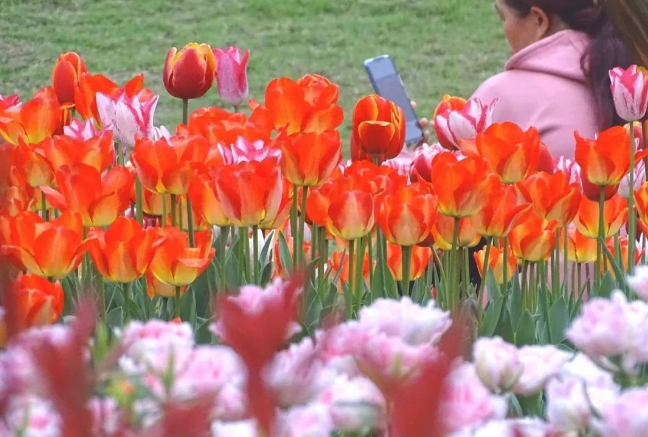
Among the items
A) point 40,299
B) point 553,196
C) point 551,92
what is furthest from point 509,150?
point 551,92

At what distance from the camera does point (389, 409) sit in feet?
0.90

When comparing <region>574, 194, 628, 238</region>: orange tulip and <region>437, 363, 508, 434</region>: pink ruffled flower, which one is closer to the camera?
<region>437, 363, 508, 434</region>: pink ruffled flower

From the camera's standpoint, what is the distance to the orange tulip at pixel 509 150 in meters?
1.01

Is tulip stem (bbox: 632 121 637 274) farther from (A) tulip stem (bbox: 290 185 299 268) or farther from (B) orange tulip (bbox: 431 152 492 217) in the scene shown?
(A) tulip stem (bbox: 290 185 299 268)

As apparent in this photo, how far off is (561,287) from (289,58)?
18.2ft

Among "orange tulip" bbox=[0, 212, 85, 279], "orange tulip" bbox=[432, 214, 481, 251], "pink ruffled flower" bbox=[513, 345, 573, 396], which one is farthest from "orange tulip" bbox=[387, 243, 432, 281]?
"pink ruffled flower" bbox=[513, 345, 573, 396]

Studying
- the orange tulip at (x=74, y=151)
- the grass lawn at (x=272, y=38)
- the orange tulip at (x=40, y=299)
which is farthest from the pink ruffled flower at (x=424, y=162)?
the grass lawn at (x=272, y=38)

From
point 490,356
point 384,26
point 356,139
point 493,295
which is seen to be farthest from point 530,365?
point 384,26

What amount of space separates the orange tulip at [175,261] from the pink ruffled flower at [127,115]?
8.3 inches

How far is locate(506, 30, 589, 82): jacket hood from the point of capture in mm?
2323

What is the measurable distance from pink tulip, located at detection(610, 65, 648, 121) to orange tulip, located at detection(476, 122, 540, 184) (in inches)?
6.5

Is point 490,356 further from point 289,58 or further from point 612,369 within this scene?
point 289,58

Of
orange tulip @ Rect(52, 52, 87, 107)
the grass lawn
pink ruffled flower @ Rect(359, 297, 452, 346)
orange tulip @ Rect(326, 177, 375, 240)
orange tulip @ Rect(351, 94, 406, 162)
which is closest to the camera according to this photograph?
pink ruffled flower @ Rect(359, 297, 452, 346)

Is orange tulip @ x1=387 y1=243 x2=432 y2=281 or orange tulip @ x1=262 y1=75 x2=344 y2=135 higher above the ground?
orange tulip @ x1=262 y1=75 x2=344 y2=135
